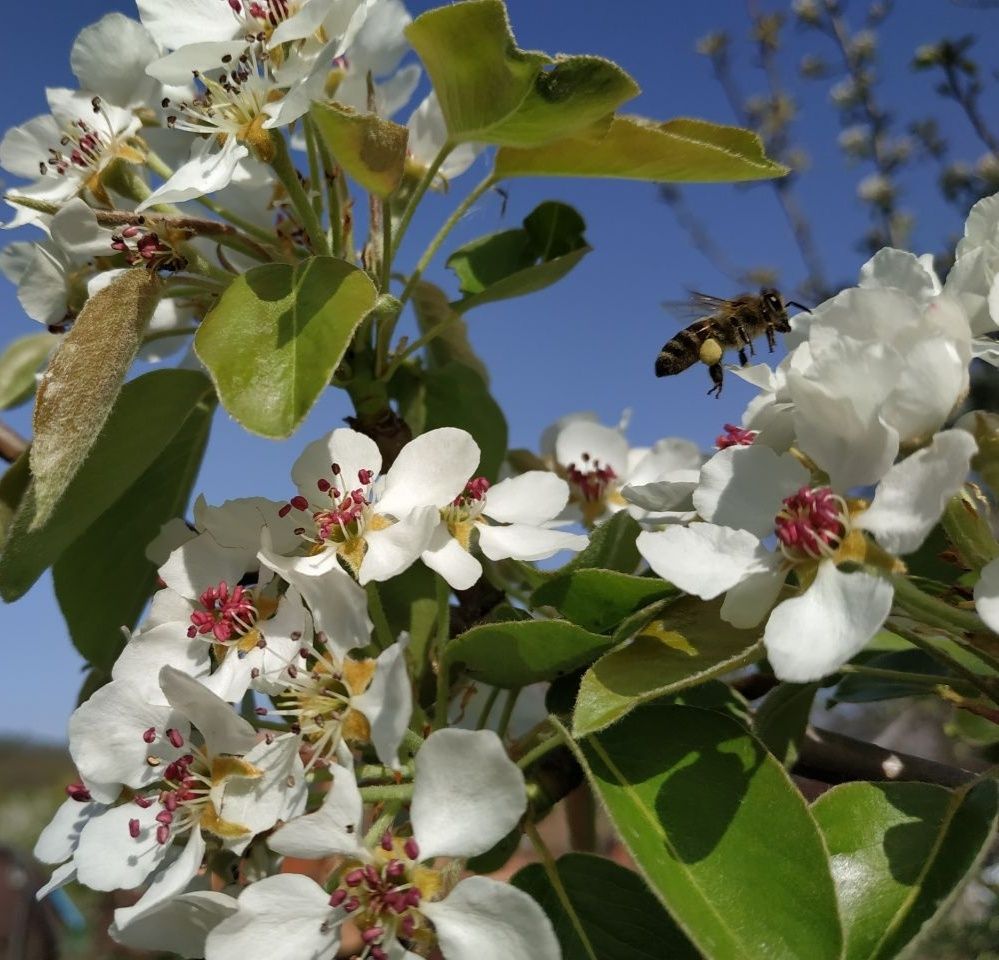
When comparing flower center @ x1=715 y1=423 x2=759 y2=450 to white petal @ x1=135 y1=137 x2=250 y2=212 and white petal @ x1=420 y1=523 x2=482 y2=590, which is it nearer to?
white petal @ x1=420 y1=523 x2=482 y2=590

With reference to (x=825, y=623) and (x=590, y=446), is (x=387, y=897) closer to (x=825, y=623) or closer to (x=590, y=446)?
(x=825, y=623)

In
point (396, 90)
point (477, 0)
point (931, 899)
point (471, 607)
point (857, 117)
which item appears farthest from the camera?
point (857, 117)

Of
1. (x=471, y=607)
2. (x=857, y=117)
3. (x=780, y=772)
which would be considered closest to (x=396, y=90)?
(x=471, y=607)

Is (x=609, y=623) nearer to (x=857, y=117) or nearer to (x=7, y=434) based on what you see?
(x=7, y=434)

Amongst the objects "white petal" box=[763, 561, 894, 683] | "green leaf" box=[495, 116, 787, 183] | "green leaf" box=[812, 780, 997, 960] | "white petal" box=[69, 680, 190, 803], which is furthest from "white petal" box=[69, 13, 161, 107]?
"green leaf" box=[812, 780, 997, 960]

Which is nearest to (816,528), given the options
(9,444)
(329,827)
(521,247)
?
(329,827)

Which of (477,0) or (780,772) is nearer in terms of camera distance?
(780,772)
